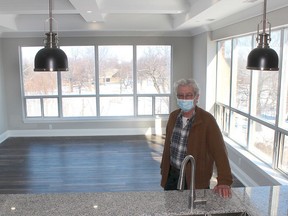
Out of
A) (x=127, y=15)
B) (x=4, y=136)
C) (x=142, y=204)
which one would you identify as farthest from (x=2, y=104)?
(x=142, y=204)

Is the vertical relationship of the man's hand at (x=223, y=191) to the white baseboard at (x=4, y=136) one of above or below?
above

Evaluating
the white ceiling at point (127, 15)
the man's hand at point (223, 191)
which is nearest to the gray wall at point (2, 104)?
the white ceiling at point (127, 15)

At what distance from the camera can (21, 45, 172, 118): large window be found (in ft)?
25.0

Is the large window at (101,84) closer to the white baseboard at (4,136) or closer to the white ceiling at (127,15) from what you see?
the white ceiling at (127,15)

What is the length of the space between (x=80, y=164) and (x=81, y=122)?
227cm

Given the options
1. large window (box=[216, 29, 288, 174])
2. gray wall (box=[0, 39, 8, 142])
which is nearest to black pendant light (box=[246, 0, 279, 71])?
large window (box=[216, 29, 288, 174])

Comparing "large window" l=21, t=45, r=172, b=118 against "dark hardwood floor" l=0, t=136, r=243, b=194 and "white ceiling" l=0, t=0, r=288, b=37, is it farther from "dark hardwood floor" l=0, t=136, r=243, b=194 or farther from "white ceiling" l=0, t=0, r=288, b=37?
"dark hardwood floor" l=0, t=136, r=243, b=194

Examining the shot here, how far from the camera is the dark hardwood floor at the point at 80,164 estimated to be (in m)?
4.71

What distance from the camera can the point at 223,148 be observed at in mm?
2121

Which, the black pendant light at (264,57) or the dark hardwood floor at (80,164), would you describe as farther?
the dark hardwood floor at (80,164)

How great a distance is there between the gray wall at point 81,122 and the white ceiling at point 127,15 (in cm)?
20

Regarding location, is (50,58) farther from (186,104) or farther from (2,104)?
(2,104)

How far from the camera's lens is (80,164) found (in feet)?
18.7

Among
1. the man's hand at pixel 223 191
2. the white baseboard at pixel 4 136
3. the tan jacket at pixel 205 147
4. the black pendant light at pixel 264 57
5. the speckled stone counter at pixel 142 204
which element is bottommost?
the white baseboard at pixel 4 136
